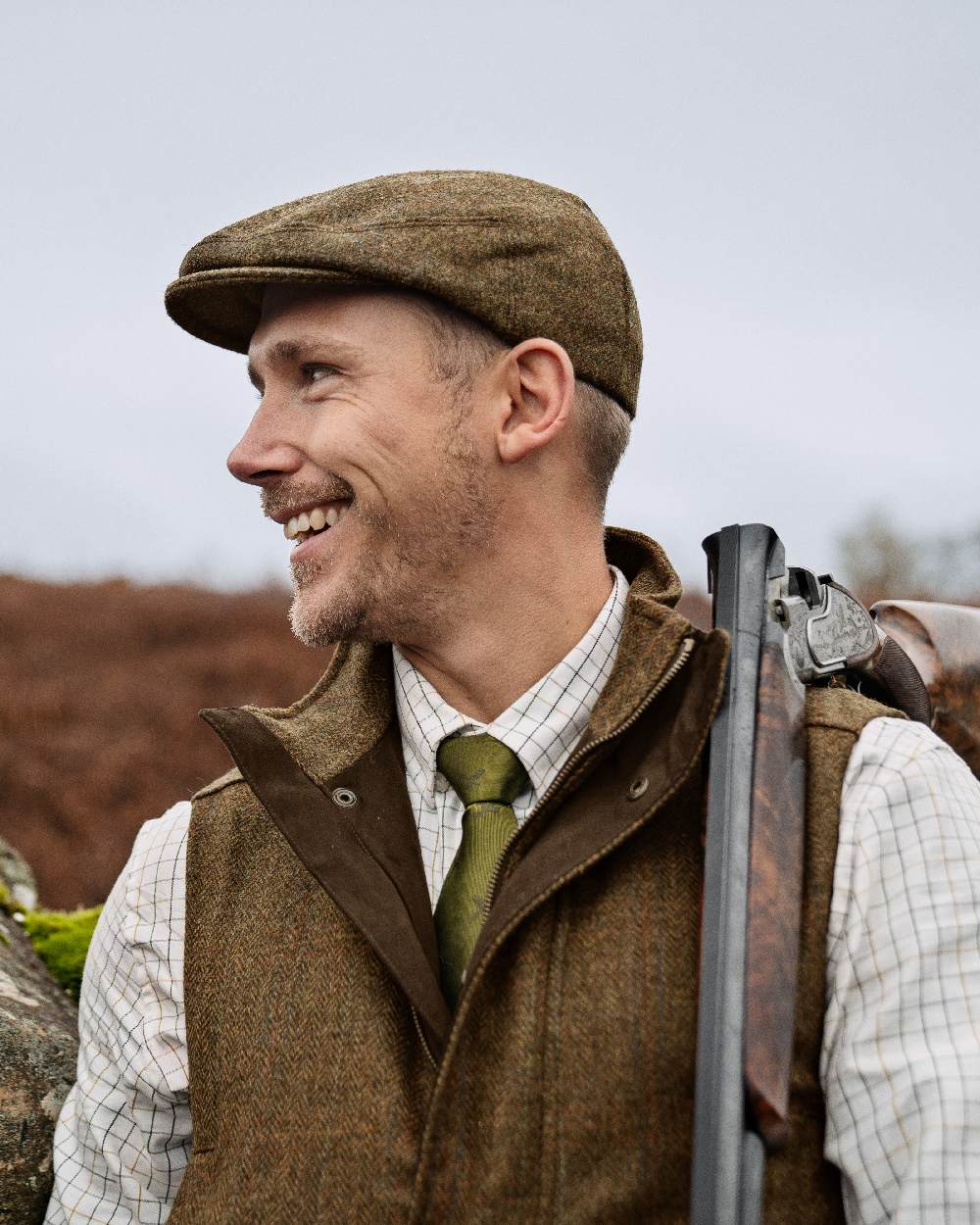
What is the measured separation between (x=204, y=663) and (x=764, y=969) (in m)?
9.86

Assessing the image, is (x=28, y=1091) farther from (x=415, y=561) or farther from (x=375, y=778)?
(x=415, y=561)

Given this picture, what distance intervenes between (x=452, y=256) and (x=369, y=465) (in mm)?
465

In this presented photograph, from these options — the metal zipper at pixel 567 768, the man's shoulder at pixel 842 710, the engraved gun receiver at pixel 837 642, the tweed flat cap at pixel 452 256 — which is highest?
the tweed flat cap at pixel 452 256

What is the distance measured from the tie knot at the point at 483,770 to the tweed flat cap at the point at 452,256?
879 millimetres

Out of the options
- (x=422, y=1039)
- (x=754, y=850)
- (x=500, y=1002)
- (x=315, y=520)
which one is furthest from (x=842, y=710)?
(x=315, y=520)

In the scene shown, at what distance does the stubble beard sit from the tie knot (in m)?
0.28

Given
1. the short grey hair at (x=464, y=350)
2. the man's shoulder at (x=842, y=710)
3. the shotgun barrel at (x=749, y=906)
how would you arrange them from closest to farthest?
1. the shotgun barrel at (x=749, y=906)
2. the man's shoulder at (x=842, y=710)
3. the short grey hair at (x=464, y=350)

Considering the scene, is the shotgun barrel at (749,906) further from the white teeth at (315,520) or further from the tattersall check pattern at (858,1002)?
the white teeth at (315,520)

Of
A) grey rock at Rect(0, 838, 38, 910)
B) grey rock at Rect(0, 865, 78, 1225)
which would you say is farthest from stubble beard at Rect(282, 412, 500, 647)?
grey rock at Rect(0, 838, 38, 910)

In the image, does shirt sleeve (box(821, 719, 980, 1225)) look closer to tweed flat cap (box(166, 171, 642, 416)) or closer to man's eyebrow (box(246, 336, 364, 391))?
tweed flat cap (box(166, 171, 642, 416))

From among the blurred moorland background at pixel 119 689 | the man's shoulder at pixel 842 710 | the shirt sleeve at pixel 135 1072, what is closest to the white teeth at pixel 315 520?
the shirt sleeve at pixel 135 1072

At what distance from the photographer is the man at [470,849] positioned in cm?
214

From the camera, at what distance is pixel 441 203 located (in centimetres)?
265

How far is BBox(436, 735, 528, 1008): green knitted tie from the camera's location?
2434 millimetres
